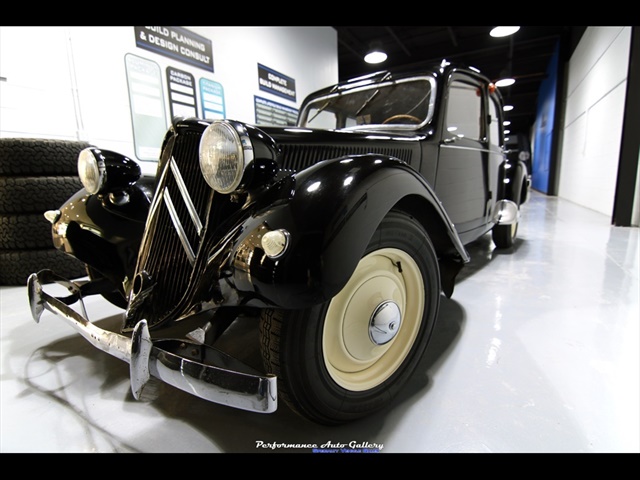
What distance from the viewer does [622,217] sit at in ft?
14.7

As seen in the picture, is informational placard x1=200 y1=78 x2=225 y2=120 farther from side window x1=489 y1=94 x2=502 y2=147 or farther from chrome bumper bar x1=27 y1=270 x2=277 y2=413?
chrome bumper bar x1=27 y1=270 x2=277 y2=413

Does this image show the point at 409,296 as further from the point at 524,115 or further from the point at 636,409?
the point at 524,115

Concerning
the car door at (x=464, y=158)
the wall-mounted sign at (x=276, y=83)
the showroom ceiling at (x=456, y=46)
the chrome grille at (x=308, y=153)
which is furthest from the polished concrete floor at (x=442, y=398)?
the showroom ceiling at (x=456, y=46)

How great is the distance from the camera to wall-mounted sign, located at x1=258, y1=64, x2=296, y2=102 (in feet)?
16.8

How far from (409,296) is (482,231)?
1756 millimetres

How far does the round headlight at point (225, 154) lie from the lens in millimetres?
978

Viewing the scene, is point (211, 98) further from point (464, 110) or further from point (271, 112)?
point (464, 110)

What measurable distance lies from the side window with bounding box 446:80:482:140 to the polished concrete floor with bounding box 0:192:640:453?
1.13 m

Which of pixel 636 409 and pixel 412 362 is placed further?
pixel 412 362

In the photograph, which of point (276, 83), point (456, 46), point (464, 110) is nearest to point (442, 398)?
point (464, 110)

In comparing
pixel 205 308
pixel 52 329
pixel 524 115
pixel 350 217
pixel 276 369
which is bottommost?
pixel 52 329

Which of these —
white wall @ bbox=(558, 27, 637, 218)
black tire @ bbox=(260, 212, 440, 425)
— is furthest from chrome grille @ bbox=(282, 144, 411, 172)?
white wall @ bbox=(558, 27, 637, 218)

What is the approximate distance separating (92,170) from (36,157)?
146 cm

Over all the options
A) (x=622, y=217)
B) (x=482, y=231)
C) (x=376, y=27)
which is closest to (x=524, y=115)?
(x=376, y=27)
